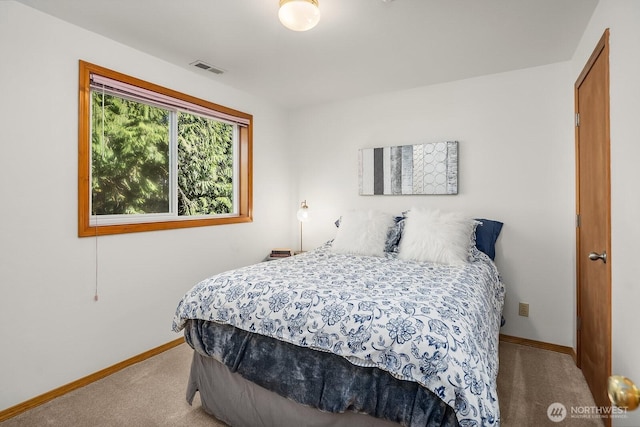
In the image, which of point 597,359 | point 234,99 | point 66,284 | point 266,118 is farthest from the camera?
point 266,118

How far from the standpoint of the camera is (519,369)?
97.1 inches

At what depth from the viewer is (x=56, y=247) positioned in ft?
7.09

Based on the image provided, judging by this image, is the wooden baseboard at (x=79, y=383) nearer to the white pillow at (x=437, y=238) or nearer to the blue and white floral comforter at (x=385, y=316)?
the blue and white floral comforter at (x=385, y=316)

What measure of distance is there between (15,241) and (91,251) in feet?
1.38

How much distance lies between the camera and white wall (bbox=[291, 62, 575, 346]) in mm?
2754

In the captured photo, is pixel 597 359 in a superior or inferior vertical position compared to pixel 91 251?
inferior

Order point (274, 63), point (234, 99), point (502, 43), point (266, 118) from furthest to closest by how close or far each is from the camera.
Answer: point (266, 118), point (234, 99), point (274, 63), point (502, 43)

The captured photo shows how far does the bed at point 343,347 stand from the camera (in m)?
1.27

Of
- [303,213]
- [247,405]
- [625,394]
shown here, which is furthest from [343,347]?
[303,213]

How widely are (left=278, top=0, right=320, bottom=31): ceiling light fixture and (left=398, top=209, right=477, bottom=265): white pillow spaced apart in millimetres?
1682

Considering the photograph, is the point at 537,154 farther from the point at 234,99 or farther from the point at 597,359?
the point at 234,99

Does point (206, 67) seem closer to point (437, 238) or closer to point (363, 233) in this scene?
point (363, 233)

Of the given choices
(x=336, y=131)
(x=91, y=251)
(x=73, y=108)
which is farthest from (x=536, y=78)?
(x=91, y=251)

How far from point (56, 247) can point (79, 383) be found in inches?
35.9
